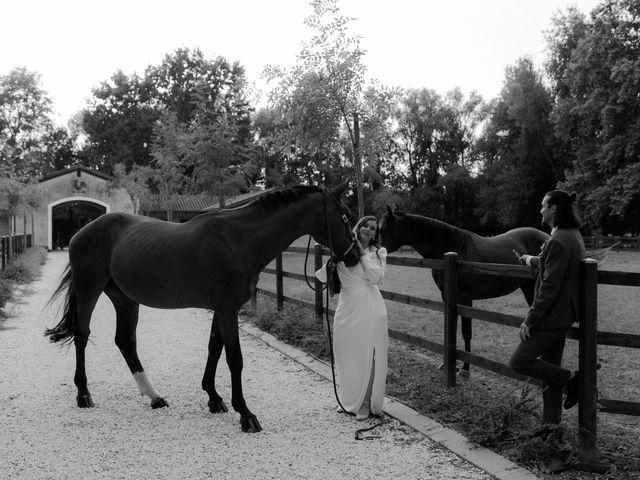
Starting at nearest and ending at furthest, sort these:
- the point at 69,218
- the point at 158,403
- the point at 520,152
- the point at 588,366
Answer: the point at 588,366 → the point at 158,403 → the point at 520,152 → the point at 69,218

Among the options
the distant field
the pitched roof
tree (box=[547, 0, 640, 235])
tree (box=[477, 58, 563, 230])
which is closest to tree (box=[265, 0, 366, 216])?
the distant field

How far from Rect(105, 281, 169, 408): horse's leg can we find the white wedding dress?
1666 mm

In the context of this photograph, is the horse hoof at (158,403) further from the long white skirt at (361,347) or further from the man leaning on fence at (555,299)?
the man leaning on fence at (555,299)

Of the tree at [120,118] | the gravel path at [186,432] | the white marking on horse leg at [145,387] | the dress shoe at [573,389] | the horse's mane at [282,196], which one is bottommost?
the gravel path at [186,432]

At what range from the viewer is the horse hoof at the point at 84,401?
197 inches

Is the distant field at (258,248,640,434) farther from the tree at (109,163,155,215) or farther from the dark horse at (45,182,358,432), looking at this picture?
the tree at (109,163,155,215)

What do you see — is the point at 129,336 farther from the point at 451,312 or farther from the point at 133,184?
the point at 133,184

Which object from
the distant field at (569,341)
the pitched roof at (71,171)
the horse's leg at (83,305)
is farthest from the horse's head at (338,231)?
the pitched roof at (71,171)

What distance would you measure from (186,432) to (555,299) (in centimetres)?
285

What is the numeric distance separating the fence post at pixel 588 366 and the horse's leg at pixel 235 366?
227cm

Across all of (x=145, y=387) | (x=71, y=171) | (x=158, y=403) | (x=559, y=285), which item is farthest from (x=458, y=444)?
(x=71, y=171)

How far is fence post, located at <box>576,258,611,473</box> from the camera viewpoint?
3.43 m

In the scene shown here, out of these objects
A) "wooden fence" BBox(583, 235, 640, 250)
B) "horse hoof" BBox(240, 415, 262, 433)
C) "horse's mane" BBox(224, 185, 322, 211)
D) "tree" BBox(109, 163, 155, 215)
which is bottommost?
"horse hoof" BBox(240, 415, 262, 433)

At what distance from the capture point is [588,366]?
3510 millimetres
